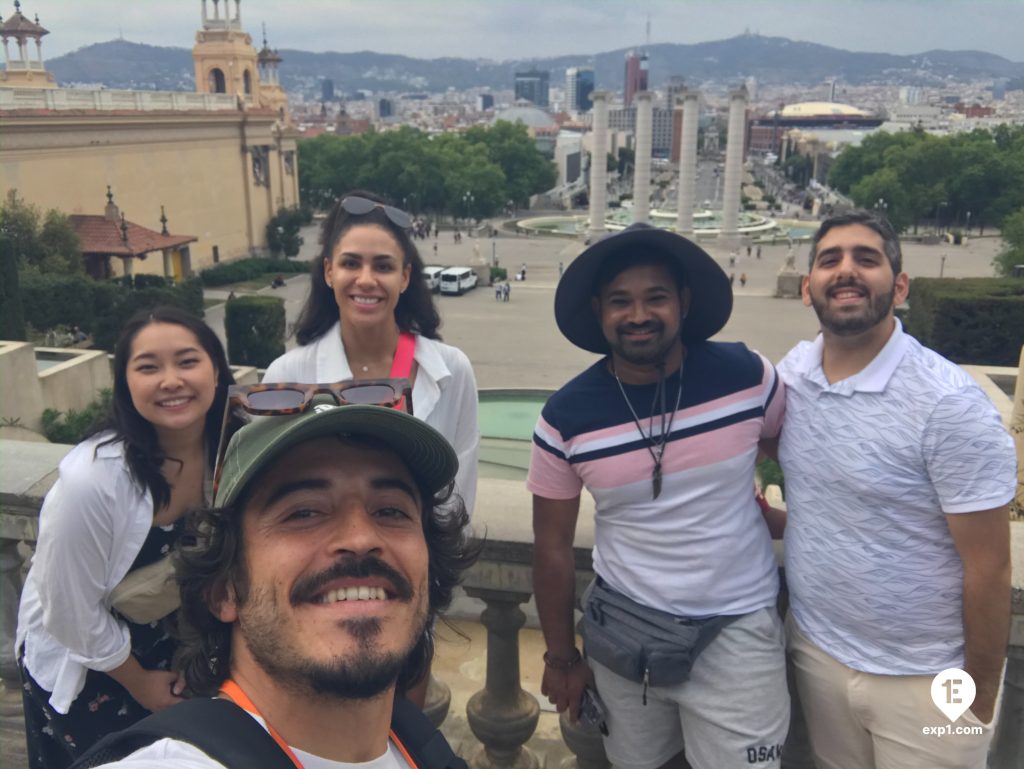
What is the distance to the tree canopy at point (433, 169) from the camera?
2569 inches

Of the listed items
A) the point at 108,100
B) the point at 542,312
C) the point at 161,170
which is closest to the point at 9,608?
the point at 542,312

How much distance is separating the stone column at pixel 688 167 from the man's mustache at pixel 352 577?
56.2 metres

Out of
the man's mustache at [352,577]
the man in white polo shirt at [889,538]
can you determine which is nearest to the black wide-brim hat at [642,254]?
the man in white polo shirt at [889,538]

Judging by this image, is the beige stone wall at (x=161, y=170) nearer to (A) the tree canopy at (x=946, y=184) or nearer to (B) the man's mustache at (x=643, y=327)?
(B) the man's mustache at (x=643, y=327)

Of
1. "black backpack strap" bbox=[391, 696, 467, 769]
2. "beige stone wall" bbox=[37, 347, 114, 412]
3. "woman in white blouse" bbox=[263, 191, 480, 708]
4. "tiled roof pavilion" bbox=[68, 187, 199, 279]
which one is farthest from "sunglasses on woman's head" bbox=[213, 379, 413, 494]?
"tiled roof pavilion" bbox=[68, 187, 199, 279]

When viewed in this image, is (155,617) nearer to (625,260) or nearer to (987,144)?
(625,260)

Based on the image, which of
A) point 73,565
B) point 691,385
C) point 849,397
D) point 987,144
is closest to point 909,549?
point 849,397

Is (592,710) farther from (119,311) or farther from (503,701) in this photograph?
(119,311)

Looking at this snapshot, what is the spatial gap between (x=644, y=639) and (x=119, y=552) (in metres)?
1.51

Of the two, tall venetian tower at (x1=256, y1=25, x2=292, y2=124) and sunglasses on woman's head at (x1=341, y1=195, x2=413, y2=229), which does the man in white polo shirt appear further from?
tall venetian tower at (x1=256, y1=25, x2=292, y2=124)

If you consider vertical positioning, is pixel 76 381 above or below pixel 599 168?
below

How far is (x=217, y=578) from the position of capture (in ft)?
6.06

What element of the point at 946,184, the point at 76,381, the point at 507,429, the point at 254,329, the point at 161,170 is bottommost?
the point at 254,329

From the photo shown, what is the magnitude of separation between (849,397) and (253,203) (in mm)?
50461
